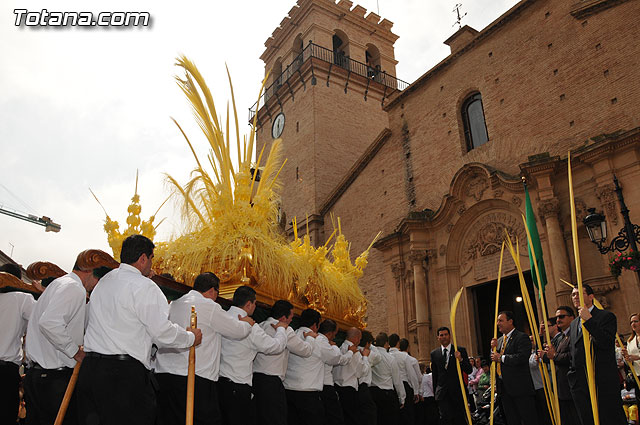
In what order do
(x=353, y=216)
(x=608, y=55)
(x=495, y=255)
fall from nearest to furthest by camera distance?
(x=608, y=55) < (x=495, y=255) < (x=353, y=216)

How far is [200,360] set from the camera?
4.41 m

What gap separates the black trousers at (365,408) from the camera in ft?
23.5

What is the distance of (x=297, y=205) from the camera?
936 inches

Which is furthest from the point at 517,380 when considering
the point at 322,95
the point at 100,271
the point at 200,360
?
the point at 322,95

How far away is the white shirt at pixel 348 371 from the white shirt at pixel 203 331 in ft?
9.24

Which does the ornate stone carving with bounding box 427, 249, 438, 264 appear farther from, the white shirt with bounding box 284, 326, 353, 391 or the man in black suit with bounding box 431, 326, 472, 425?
the white shirt with bounding box 284, 326, 353, 391

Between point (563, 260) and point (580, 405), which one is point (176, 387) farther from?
point (563, 260)

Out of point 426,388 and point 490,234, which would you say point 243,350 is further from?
point 490,234

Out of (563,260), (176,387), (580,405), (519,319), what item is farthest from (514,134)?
(176,387)

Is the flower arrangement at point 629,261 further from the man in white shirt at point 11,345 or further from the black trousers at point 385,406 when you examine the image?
the man in white shirt at point 11,345

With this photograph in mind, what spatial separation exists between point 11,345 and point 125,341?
1671 mm

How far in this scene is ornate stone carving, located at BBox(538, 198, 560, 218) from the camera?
12406 mm

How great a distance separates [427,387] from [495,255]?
5.52 metres

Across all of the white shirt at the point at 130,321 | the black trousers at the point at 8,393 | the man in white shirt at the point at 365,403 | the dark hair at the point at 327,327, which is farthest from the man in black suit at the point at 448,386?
the black trousers at the point at 8,393
